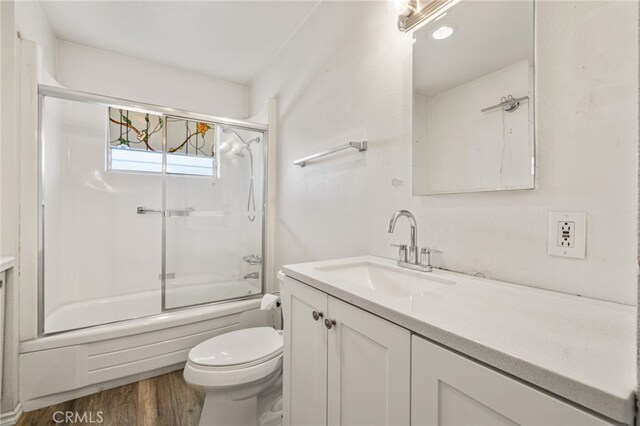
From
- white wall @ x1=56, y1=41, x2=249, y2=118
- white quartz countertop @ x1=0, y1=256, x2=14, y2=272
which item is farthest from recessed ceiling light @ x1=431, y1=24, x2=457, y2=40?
white wall @ x1=56, y1=41, x2=249, y2=118

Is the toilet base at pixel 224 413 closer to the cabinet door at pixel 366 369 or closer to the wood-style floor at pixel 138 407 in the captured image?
the wood-style floor at pixel 138 407

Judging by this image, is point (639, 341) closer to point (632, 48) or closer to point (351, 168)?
point (632, 48)

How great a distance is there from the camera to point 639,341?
301mm

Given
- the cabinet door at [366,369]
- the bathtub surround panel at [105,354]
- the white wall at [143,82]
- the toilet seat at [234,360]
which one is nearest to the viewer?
the cabinet door at [366,369]

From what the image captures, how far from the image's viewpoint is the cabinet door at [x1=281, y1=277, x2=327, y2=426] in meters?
0.85

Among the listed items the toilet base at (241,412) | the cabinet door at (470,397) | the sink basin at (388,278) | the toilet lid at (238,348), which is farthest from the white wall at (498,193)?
the toilet base at (241,412)

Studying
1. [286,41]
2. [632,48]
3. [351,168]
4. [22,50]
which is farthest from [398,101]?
[22,50]

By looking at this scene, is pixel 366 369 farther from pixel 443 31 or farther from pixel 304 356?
pixel 443 31

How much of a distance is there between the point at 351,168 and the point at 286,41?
1.40m

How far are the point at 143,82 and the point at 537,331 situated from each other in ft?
10.5

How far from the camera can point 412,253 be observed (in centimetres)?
108

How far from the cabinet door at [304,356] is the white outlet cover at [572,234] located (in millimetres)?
660

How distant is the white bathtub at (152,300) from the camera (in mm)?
2014

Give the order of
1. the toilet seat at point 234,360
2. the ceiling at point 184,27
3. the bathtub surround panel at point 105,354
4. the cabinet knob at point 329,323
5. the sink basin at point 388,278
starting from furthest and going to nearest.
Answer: the ceiling at point 184,27 → the bathtub surround panel at point 105,354 → the toilet seat at point 234,360 → the sink basin at point 388,278 → the cabinet knob at point 329,323
